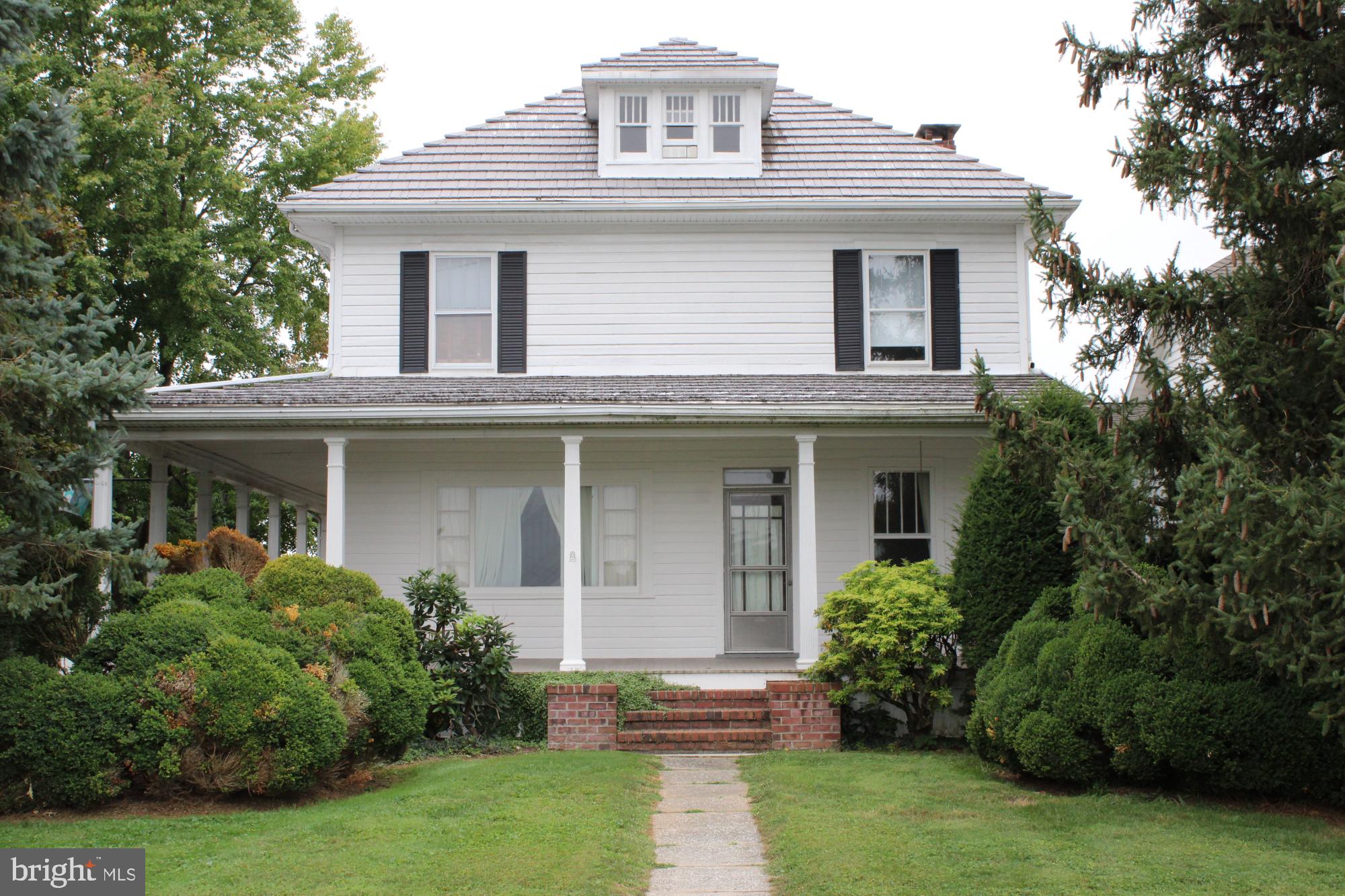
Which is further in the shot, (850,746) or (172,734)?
(850,746)

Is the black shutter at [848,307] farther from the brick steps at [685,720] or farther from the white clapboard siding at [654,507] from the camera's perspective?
the brick steps at [685,720]

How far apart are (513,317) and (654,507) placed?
2925 mm

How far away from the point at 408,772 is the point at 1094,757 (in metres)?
5.44

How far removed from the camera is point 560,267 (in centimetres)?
1515

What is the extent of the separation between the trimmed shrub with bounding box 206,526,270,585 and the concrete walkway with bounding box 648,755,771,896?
4.79 m

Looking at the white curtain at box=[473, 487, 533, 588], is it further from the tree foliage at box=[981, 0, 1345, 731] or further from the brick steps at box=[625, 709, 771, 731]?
the tree foliage at box=[981, 0, 1345, 731]

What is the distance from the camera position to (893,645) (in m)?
11.2

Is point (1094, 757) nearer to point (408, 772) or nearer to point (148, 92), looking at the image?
point (408, 772)

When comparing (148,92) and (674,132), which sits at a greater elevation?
(148,92)

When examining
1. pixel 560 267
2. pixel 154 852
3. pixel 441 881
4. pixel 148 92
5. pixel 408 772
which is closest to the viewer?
pixel 441 881

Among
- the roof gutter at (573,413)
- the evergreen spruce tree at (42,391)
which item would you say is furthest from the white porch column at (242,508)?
the evergreen spruce tree at (42,391)

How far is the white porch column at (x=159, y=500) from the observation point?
15.0m

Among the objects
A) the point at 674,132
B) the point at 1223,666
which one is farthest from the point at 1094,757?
the point at 674,132

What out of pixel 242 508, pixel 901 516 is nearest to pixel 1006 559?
pixel 901 516
